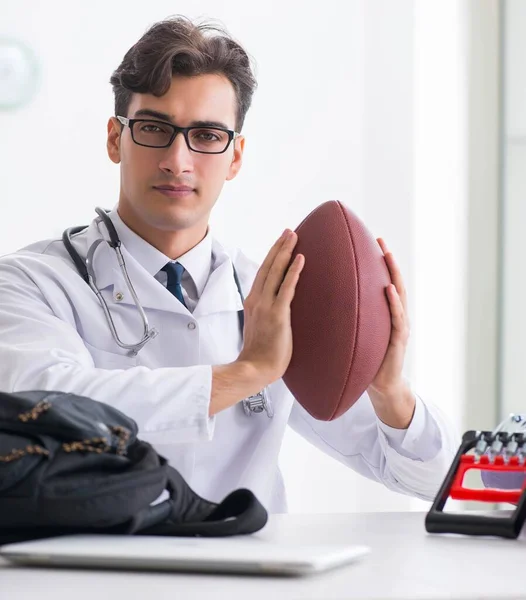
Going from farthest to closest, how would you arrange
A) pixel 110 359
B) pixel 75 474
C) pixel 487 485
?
pixel 110 359, pixel 487 485, pixel 75 474

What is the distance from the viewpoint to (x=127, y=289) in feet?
5.20

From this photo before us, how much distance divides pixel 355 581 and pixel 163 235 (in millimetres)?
1059

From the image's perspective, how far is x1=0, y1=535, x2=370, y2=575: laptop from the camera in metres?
0.73

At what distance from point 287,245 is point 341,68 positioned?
1.93 metres

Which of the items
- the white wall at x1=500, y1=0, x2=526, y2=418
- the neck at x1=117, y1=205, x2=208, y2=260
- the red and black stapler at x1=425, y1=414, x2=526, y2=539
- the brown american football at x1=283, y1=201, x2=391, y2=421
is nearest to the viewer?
the red and black stapler at x1=425, y1=414, x2=526, y2=539

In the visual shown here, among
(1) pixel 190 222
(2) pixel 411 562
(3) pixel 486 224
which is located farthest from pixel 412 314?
(2) pixel 411 562

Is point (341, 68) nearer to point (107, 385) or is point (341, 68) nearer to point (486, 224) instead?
point (486, 224)

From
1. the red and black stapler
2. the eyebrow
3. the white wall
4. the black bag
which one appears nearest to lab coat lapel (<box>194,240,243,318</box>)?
the eyebrow

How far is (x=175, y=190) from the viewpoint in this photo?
1602mm

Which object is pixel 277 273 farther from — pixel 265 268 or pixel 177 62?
pixel 177 62

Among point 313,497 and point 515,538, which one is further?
point 313,497

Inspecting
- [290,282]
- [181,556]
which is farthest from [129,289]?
[181,556]

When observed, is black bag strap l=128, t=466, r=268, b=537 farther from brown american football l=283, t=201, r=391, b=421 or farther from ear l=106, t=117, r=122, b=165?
ear l=106, t=117, r=122, b=165

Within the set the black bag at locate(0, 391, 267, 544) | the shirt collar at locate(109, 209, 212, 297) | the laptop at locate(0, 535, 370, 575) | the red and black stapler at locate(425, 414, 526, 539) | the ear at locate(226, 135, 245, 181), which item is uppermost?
the ear at locate(226, 135, 245, 181)
